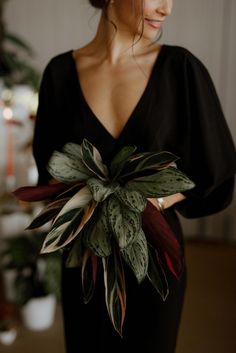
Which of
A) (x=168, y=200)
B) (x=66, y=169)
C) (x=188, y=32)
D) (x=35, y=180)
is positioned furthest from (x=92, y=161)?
(x=188, y=32)

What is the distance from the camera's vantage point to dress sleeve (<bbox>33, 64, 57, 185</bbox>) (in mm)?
1185

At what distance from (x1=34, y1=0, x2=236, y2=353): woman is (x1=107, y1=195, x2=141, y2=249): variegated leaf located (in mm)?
224

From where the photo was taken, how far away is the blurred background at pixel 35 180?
2256 mm

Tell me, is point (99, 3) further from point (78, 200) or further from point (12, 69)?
point (12, 69)

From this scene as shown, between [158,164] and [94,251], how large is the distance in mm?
228

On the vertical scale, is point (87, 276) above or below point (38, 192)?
below

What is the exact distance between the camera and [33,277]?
90.1 inches

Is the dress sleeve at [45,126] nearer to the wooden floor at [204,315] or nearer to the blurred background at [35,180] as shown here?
the blurred background at [35,180]

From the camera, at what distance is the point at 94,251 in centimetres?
86

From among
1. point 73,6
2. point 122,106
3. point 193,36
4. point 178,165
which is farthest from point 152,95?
point 73,6

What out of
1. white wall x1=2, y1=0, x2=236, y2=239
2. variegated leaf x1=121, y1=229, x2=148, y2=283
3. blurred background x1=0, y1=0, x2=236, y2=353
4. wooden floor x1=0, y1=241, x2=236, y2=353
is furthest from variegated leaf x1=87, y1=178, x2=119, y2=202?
white wall x1=2, y1=0, x2=236, y2=239

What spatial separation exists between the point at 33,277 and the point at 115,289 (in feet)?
4.98

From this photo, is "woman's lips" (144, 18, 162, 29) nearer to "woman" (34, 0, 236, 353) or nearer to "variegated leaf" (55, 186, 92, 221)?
"woman" (34, 0, 236, 353)

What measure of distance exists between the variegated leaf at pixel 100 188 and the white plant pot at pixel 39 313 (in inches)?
62.6
